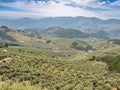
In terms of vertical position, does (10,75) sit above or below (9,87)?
below

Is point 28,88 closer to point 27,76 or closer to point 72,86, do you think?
point 72,86

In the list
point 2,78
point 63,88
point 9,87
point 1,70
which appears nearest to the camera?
point 9,87

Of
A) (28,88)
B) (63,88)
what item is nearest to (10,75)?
(63,88)

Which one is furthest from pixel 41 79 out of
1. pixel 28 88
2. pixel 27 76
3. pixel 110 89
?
pixel 28 88

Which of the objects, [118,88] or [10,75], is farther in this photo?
[10,75]

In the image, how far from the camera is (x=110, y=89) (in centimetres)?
3675

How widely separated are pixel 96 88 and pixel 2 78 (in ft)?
51.0

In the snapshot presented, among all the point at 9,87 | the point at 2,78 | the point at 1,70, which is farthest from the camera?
the point at 1,70

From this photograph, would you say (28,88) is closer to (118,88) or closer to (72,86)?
(72,86)

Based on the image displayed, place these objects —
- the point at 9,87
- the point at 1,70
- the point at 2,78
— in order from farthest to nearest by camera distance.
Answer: the point at 1,70
the point at 2,78
the point at 9,87

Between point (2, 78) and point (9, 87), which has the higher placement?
point (9, 87)

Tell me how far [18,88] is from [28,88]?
1.23 m

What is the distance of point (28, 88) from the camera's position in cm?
2233

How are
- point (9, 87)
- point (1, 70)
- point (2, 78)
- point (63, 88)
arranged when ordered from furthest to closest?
point (1, 70) < point (2, 78) < point (63, 88) < point (9, 87)
